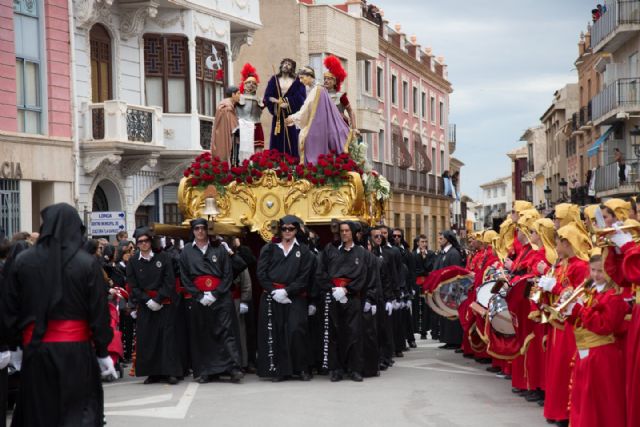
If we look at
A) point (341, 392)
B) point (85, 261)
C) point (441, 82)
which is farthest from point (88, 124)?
point (441, 82)

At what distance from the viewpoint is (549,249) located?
457 inches

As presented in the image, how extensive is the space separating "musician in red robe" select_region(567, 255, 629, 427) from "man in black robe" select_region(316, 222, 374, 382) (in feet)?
17.2

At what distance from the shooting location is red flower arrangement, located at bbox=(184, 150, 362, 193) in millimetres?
16234

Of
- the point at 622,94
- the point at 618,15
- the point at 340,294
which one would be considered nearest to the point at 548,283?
the point at 340,294

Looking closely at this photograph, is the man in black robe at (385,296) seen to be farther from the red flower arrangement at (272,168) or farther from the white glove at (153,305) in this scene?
Answer: the white glove at (153,305)

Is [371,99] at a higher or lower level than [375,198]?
higher

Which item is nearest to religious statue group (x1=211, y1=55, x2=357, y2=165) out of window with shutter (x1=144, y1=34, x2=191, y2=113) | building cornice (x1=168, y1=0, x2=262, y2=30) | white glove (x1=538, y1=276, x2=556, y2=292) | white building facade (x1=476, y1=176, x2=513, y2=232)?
white glove (x1=538, y1=276, x2=556, y2=292)

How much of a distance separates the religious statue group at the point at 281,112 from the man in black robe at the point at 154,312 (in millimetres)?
3181

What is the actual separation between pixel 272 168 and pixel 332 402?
5028 mm

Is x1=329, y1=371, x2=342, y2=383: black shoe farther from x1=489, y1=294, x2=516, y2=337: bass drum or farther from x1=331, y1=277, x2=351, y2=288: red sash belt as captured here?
x1=489, y1=294, x2=516, y2=337: bass drum

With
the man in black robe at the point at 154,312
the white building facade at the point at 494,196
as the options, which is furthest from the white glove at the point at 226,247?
the white building facade at the point at 494,196

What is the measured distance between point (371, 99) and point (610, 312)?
38.7 meters

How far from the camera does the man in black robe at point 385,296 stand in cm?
1606

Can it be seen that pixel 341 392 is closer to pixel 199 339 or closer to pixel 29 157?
pixel 199 339
